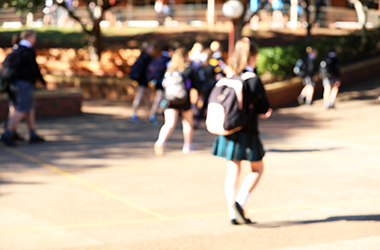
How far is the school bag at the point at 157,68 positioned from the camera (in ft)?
39.1

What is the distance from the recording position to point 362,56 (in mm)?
22016

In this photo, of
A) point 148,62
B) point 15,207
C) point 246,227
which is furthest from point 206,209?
point 148,62

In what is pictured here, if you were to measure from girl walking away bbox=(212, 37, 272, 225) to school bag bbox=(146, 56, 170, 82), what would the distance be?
21.8 ft

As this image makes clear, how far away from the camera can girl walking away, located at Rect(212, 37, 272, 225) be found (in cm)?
521

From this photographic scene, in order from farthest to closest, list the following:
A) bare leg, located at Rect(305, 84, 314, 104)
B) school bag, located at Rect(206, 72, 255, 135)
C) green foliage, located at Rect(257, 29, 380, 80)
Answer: green foliage, located at Rect(257, 29, 380, 80) < bare leg, located at Rect(305, 84, 314, 104) < school bag, located at Rect(206, 72, 255, 135)

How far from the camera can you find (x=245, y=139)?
17.3ft

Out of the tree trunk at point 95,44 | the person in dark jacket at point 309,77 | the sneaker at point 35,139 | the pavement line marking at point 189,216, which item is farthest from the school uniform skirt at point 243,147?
the tree trunk at point 95,44

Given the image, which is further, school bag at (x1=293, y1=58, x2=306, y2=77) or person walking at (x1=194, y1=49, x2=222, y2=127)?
school bag at (x1=293, y1=58, x2=306, y2=77)

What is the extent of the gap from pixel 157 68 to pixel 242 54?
6.80 metres

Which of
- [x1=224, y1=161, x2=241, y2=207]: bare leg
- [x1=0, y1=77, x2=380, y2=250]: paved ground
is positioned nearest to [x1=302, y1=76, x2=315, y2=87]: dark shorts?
[x1=0, y1=77, x2=380, y2=250]: paved ground

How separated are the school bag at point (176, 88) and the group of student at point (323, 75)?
26.2ft

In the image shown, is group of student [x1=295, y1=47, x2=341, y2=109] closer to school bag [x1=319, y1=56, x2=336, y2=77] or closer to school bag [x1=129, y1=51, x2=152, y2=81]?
school bag [x1=319, y1=56, x2=336, y2=77]

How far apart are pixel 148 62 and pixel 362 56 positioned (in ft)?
39.2

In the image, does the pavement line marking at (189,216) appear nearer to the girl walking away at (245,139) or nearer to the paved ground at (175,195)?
the paved ground at (175,195)
